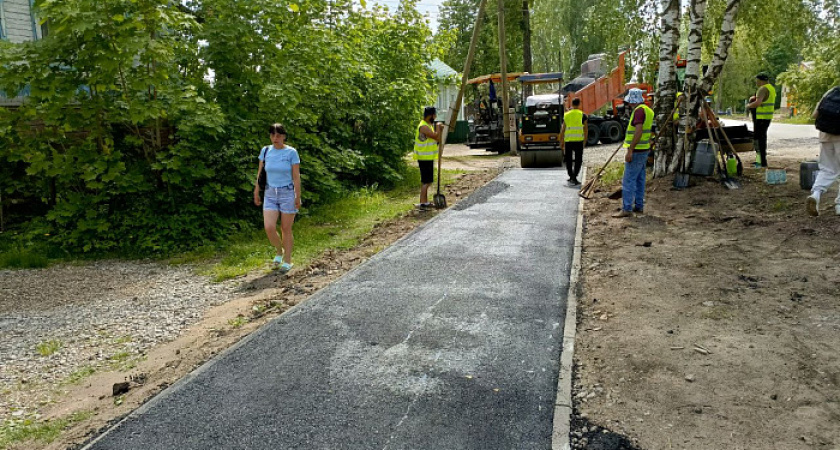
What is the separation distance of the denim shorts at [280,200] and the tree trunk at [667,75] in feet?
26.1

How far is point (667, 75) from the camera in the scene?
11875 mm

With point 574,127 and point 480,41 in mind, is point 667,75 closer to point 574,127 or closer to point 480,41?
point 574,127

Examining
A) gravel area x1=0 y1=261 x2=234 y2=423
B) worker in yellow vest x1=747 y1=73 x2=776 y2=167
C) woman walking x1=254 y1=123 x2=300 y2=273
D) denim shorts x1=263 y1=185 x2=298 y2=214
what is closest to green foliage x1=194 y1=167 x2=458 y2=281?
gravel area x1=0 y1=261 x2=234 y2=423

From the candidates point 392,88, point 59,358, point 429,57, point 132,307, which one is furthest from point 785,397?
point 429,57

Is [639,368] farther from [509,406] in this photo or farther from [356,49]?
[356,49]

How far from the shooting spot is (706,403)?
12.0 ft

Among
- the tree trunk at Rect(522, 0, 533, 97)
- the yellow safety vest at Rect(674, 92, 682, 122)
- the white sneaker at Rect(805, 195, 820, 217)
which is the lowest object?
the white sneaker at Rect(805, 195, 820, 217)

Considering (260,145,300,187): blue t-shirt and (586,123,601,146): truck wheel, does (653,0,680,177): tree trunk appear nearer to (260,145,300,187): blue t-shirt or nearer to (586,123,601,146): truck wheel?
(260,145,300,187): blue t-shirt

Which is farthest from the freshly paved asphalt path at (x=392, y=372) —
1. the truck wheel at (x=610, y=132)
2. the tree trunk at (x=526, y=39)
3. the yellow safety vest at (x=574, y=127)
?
the tree trunk at (x=526, y=39)

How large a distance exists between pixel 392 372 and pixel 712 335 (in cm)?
246

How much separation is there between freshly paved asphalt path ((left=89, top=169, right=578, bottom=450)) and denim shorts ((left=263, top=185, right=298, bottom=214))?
45.1 inches

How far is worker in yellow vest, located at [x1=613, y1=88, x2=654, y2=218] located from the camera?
9.02 meters

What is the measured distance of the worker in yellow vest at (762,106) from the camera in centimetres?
1210

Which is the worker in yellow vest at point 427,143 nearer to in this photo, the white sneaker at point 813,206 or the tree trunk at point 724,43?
the tree trunk at point 724,43
